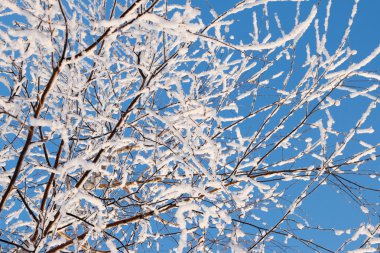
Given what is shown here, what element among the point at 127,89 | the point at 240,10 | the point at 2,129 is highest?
the point at 127,89

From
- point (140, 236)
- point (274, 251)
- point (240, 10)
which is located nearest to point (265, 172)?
point (274, 251)

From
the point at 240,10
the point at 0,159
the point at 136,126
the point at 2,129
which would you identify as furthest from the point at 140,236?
the point at 240,10

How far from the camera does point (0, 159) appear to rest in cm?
270

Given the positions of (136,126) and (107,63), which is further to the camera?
(136,126)

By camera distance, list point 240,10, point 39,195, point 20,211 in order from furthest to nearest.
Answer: point 39,195 < point 20,211 < point 240,10

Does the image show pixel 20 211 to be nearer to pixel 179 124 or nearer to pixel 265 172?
pixel 179 124

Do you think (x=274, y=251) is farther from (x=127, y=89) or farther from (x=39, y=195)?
(x=39, y=195)

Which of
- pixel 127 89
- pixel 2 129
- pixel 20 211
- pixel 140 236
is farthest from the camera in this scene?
pixel 20 211

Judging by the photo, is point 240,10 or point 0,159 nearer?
point 240,10

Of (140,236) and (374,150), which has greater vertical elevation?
(374,150)

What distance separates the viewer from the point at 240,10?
5.95ft

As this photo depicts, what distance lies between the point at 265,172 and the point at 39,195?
7.02 feet

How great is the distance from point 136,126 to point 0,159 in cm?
90

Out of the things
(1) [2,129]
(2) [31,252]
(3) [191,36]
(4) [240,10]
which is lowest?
(2) [31,252]
